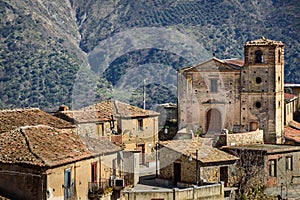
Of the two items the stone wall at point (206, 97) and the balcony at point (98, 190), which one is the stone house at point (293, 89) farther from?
the balcony at point (98, 190)

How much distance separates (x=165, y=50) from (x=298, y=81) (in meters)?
19.1

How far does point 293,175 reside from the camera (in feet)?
138

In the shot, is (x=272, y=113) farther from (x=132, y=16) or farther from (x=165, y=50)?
(x=132, y=16)

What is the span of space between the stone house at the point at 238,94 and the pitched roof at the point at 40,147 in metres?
19.6

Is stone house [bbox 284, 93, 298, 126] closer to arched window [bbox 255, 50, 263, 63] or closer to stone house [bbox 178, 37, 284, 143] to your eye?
stone house [bbox 178, 37, 284, 143]

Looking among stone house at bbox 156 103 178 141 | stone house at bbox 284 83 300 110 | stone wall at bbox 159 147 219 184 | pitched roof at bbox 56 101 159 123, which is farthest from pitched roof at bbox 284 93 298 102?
stone wall at bbox 159 147 219 184

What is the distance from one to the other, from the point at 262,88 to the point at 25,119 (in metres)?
19.7

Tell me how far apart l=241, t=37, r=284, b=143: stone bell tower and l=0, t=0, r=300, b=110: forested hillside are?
14.1 m

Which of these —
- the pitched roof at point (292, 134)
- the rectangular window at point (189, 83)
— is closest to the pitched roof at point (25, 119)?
the rectangular window at point (189, 83)

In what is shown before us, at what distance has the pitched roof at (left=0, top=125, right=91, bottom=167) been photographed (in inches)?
1150

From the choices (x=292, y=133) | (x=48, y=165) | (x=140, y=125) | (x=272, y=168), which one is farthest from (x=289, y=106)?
(x=48, y=165)

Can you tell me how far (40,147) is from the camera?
30438 mm

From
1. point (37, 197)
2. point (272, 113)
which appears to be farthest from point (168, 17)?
point (37, 197)

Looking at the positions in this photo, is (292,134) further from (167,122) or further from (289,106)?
(167,122)
